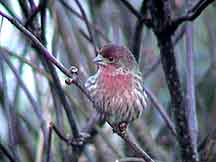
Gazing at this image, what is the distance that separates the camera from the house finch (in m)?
4.11

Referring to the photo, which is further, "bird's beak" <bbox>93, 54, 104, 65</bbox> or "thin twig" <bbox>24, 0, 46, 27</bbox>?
"bird's beak" <bbox>93, 54, 104, 65</bbox>

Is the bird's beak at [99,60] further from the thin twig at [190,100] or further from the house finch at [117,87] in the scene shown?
the thin twig at [190,100]

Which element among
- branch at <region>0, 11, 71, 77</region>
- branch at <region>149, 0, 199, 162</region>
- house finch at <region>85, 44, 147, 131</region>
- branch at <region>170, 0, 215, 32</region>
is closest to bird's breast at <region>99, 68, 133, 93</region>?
house finch at <region>85, 44, 147, 131</region>

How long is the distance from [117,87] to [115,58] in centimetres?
22

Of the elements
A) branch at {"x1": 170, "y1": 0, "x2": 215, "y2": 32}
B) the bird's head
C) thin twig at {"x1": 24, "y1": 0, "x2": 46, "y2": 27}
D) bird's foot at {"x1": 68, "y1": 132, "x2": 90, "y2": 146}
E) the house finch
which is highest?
thin twig at {"x1": 24, "y1": 0, "x2": 46, "y2": 27}

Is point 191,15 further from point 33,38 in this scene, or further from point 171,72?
point 33,38

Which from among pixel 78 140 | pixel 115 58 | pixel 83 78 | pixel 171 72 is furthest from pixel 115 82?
pixel 83 78

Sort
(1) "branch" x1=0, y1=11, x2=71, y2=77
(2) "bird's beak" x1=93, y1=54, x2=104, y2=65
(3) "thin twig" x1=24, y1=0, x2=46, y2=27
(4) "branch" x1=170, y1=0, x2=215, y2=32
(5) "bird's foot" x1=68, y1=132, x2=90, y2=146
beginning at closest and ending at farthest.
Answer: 1. (1) "branch" x1=0, y1=11, x2=71, y2=77
2. (4) "branch" x1=170, y1=0, x2=215, y2=32
3. (3) "thin twig" x1=24, y1=0, x2=46, y2=27
4. (2) "bird's beak" x1=93, y1=54, x2=104, y2=65
5. (5) "bird's foot" x1=68, y1=132, x2=90, y2=146

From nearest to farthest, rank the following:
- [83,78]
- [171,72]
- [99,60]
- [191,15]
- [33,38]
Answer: [33,38], [191,15], [171,72], [99,60], [83,78]

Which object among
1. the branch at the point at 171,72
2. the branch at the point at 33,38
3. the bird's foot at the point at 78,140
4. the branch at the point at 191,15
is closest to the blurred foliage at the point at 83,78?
the bird's foot at the point at 78,140

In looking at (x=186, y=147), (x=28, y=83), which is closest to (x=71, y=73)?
(x=186, y=147)

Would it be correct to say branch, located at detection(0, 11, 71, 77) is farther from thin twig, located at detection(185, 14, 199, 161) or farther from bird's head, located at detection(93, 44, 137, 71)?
thin twig, located at detection(185, 14, 199, 161)

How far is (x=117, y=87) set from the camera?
415cm

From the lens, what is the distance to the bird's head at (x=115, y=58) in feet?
13.6
